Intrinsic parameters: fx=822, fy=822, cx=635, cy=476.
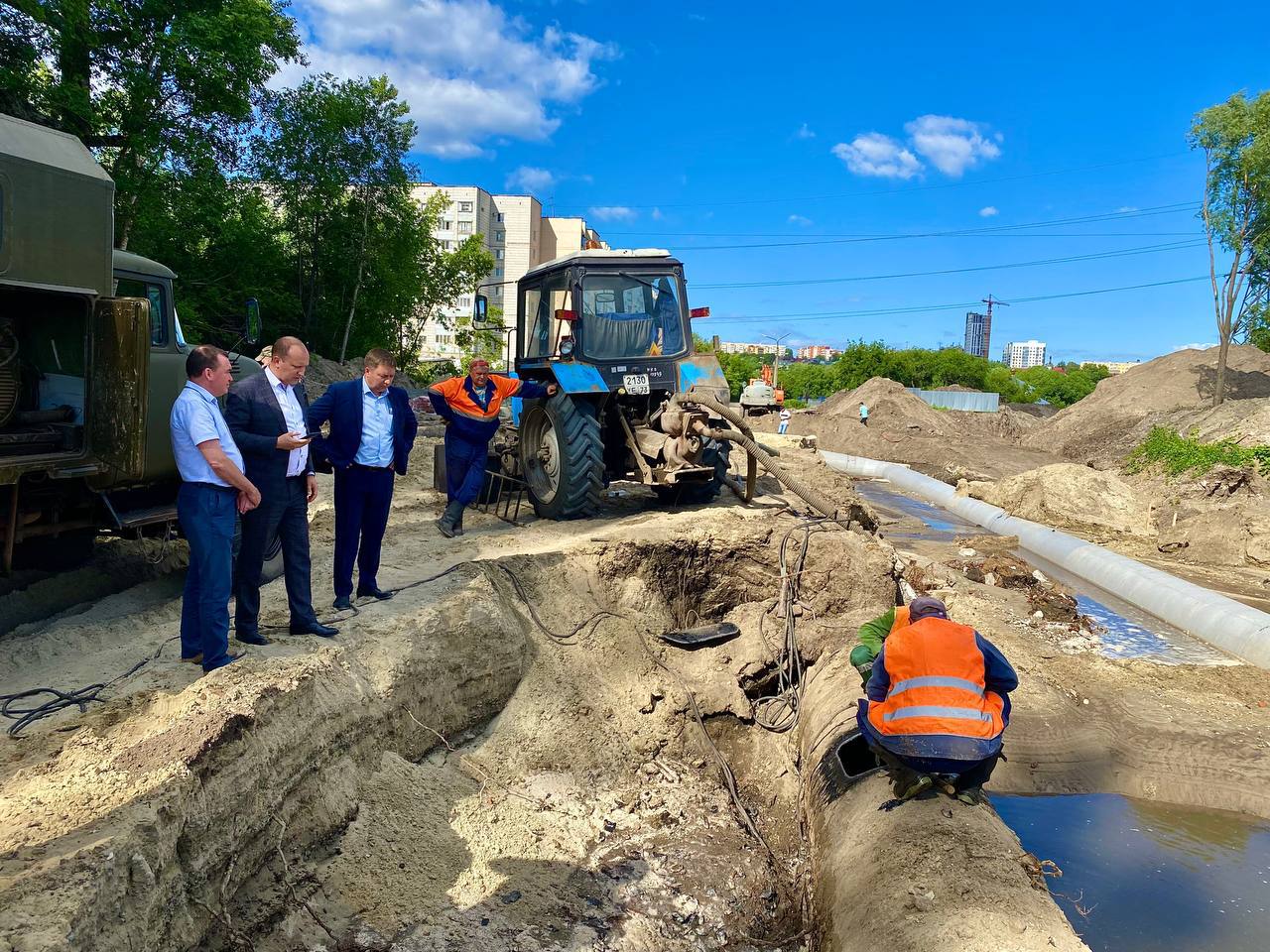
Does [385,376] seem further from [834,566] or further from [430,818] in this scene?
[834,566]

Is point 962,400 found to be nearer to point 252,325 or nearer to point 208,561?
point 252,325

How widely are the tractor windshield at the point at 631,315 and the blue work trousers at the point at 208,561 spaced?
453 cm

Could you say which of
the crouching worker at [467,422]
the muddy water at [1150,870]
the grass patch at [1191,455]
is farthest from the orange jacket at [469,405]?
the grass patch at [1191,455]

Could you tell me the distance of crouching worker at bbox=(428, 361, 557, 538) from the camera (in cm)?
698

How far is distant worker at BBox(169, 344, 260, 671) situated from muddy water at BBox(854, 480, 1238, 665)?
298 inches

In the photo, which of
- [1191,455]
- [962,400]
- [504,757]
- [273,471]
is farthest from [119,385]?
[962,400]

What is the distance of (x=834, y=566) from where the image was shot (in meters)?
6.89

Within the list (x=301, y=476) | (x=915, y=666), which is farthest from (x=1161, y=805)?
(x=301, y=476)

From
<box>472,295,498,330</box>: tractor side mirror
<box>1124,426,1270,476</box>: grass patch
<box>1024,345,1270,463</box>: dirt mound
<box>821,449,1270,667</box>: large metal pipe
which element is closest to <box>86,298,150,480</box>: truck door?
<box>472,295,498,330</box>: tractor side mirror

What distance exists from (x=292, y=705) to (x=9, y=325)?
3.37 meters

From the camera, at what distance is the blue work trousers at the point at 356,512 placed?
194 inches

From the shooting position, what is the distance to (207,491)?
150 inches

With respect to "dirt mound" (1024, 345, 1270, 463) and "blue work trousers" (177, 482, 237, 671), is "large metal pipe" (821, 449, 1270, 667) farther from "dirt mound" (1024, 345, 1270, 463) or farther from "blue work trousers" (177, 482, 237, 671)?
"dirt mound" (1024, 345, 1270, 463)

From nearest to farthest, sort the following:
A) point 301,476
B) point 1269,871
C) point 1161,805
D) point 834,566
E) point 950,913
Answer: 1. point 950,913
2. point 301,476
3. point 1269,871
4. point 1161,805
5. point 834,566
